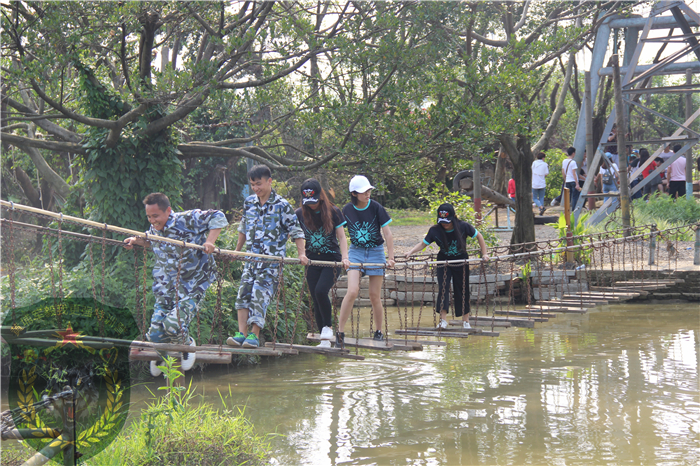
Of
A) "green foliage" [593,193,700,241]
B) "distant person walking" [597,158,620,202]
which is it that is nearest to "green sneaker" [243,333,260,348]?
"green foliage" [593,193,700,241]

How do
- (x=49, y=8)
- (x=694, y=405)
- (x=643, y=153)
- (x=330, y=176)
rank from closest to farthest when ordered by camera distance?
(x=694, y=405) → (x=49, y=8) → (x=643, y=153) → (x=330, y=176)

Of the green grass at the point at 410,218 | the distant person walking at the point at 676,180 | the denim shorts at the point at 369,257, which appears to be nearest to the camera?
the denim shorts at the point at 369,257

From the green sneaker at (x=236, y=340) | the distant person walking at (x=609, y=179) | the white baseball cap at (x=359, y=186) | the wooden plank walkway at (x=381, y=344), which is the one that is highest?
the distant person walking at (x=609, y=179)

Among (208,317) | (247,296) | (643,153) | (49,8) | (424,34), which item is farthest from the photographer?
(643,153)

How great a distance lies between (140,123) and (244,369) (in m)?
3.21

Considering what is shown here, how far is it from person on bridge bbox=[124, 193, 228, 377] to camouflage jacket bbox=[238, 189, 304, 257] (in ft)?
1.07

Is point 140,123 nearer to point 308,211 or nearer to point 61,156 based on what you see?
point 308,211

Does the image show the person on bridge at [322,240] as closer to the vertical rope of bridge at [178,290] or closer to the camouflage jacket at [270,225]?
the camouflage jacket at [270,225]

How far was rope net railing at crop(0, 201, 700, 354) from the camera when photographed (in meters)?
4.75

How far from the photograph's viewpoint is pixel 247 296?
5.03m

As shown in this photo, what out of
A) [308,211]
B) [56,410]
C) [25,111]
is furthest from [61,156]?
[56,410]

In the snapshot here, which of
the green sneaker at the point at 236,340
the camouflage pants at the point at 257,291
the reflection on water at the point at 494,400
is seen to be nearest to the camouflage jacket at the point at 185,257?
the camouflage pants at the point at 257,291

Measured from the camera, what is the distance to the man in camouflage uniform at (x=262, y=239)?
4.94 metres

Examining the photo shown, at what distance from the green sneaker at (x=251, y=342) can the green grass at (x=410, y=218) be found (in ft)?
37.1
